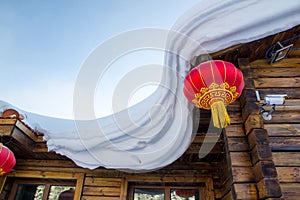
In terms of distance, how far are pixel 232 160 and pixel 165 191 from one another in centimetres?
172

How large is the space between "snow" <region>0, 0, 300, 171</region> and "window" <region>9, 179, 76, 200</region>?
3.00 feet

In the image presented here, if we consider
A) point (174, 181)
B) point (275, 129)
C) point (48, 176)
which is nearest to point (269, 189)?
point (275, 129)

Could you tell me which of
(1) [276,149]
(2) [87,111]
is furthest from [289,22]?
(2) [87,111]

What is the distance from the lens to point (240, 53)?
1.88 metres

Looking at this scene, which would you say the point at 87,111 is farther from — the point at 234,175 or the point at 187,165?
the point at 187,165

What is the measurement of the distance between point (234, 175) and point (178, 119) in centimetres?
60

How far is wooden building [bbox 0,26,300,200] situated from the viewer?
1.48 meters

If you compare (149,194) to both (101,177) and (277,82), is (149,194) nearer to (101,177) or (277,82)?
(101,177)

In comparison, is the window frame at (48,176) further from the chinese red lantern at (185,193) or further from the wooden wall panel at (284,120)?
the wooden wall panel at (284,120)

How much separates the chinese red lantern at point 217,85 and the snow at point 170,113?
275 mm

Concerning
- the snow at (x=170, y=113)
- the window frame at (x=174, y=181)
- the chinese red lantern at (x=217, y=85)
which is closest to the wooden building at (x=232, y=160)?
the window frame at (x=174, y=181)

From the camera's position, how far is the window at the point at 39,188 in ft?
10.3

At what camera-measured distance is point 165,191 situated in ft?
9.80

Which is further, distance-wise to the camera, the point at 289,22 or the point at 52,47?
the point at 52,47
